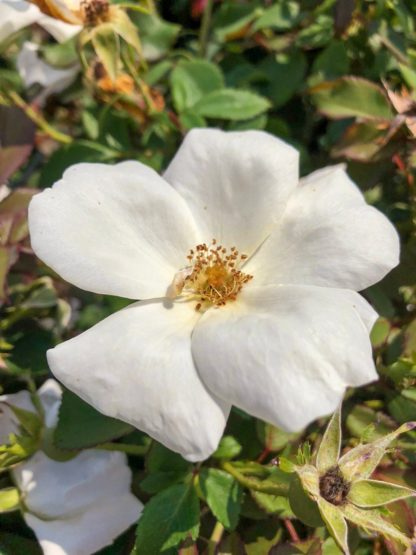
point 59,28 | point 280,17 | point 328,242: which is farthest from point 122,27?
point 328,242

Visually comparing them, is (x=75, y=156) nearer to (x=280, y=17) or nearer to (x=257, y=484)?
(x=280, y=17)

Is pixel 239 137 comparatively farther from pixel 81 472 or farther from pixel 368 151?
pixel 81 472

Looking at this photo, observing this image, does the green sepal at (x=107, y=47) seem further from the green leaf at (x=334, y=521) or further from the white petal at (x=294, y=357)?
the green leaf at (x=334, y=521)

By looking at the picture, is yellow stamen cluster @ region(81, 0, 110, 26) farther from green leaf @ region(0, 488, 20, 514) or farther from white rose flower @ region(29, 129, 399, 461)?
green leaf @ region(0, 488, 20, 514)

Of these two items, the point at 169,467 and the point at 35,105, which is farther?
the point at 35,105

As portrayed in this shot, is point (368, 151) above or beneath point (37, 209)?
beneath

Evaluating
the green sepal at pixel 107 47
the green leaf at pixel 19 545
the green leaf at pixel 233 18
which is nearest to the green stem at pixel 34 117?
the green sepal at pixel 107 47

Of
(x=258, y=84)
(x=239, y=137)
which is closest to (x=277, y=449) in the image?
(x=239, y=137)
